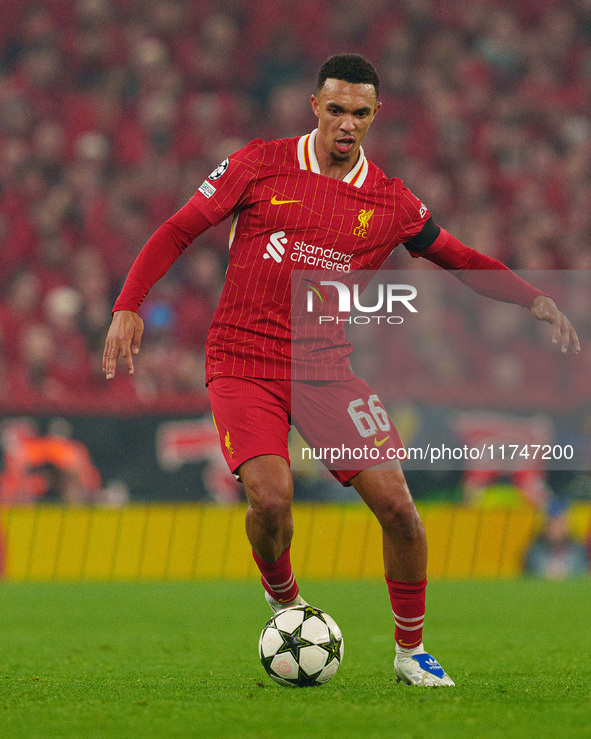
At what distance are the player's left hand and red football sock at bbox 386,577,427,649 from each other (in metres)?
1.18

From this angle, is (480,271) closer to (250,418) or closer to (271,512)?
(250,418)

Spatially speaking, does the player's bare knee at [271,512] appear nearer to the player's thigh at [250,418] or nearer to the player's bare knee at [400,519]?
the player's thigh at [250,418]

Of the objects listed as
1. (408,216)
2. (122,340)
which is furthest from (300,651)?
(408,216)

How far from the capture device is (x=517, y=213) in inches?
535

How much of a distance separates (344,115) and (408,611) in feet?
6.72

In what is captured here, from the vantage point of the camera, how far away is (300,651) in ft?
13.9

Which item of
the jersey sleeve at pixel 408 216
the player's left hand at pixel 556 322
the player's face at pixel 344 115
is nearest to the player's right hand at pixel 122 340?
the player's face at pixel 344 115

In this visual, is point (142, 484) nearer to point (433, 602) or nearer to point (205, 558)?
point (205, 558)

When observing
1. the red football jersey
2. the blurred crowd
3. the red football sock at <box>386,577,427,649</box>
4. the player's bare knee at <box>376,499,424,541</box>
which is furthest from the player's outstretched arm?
the blurred crowd

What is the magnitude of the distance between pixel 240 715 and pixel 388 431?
1.47 meters

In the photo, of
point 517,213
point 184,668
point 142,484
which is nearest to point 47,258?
point 142,484

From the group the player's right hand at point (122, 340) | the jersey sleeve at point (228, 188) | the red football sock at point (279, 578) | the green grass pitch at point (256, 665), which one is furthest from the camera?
the red football sock at point (279, 578)

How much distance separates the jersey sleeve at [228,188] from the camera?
447cm

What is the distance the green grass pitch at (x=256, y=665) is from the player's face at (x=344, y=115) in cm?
218
